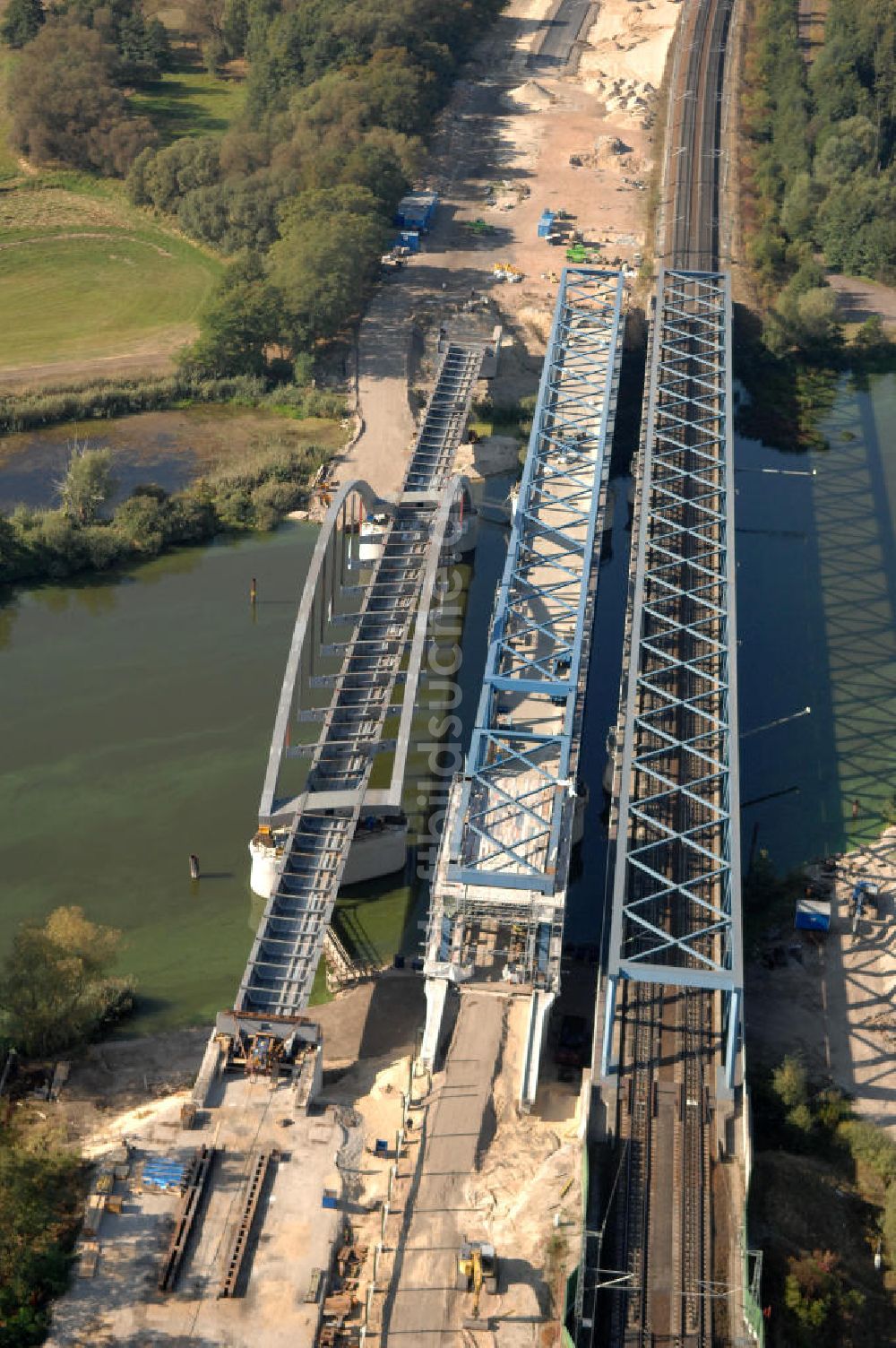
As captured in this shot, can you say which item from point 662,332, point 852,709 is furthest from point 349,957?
point 662,332

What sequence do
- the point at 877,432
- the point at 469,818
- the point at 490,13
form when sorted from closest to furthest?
the point at 469,818, the point at 877,432, the point at 490,13

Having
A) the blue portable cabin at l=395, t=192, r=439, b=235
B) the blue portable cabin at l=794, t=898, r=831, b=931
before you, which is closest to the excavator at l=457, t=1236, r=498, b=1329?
the blue portable cabin at l=794, t=898, r=831, b=931

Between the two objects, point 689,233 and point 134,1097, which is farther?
point 689,233

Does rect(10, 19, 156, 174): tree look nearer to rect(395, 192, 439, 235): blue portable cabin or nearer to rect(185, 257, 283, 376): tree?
rect(395, 192, 439, 235): blue portable cabin

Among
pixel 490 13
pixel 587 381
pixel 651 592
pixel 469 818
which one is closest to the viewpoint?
pixel 469 818

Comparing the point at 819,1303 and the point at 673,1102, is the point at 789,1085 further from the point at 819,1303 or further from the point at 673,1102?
the point at 819,1303

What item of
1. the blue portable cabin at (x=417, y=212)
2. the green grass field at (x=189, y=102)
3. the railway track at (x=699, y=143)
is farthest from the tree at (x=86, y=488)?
the green grass field at (x=189, y=102)

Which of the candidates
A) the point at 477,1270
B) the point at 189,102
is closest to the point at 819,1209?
the point at 477,1270

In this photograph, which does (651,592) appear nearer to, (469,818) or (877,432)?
(469,818)
